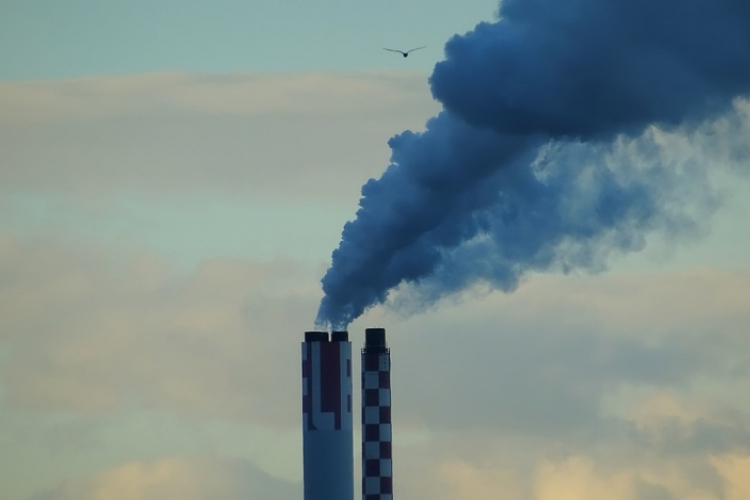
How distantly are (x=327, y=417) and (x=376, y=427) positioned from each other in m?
2.93

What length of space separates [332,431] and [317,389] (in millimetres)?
1990

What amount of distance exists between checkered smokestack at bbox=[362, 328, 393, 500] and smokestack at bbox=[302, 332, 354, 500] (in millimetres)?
1184

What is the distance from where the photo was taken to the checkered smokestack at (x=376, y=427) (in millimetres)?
110500

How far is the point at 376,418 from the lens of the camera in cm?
11081

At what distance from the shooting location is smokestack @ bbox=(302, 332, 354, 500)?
108m

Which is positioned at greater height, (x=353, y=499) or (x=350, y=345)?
(x=350, y=345)

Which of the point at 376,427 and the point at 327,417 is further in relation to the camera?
the point at 376,427

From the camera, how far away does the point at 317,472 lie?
108m

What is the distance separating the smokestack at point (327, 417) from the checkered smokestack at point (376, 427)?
1184 mm

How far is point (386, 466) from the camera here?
110938mm

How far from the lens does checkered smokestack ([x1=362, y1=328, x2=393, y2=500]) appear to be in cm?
11050

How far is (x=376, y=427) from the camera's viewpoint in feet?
364

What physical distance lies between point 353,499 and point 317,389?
193 inches

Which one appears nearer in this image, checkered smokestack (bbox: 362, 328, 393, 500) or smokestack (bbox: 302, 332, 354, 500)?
smokestack (bbox: 302, 332, 354, 500)
